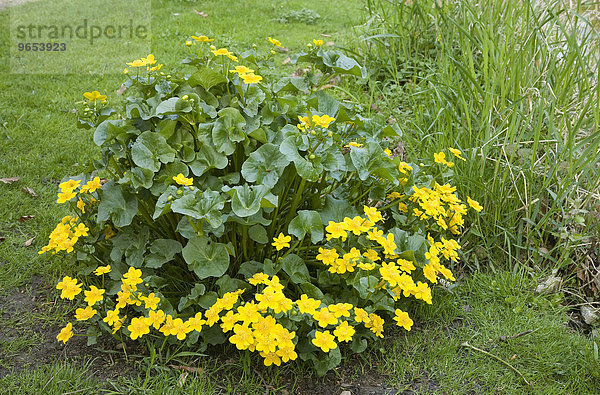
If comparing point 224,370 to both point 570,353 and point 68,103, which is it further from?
point 68,103

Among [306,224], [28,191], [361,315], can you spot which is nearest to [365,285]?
[361,315]

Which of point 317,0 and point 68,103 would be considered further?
point 317,0

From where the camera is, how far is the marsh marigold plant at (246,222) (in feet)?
6.02

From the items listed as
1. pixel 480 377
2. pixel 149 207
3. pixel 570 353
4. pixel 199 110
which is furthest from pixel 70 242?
pixel 570 353

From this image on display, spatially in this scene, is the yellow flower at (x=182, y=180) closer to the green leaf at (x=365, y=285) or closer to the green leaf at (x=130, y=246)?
the green leaf at (x=130, y=246)

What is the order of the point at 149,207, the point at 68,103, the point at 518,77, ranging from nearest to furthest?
Result: the point at 149,207
the point at 518,77
the point at 68,103

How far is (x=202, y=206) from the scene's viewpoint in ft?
5.74

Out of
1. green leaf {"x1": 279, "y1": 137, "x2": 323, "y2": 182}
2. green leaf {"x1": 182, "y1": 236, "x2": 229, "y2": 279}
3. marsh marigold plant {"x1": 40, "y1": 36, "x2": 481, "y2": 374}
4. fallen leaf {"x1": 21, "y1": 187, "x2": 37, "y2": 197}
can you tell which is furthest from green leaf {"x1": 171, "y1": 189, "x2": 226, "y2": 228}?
fallen leaf {"x1": 21, "y1": 187, "x2": 37, "y2": 197}

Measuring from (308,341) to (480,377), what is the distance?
2.37 ft

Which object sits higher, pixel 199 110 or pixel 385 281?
pixel 199 110

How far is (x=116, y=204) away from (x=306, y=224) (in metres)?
0.76

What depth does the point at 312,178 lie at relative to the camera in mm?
1849

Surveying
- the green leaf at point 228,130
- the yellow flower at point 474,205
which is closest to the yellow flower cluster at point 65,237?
the green leaf at point 228,130

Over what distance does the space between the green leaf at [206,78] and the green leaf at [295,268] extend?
0.77m
